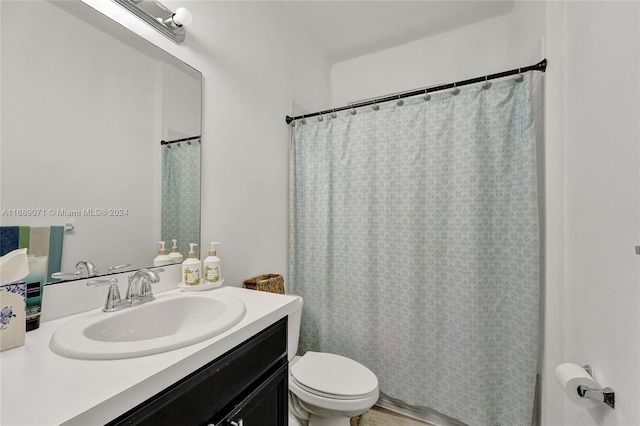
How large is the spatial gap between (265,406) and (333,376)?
589 millimetres

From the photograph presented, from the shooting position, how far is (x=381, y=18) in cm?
198

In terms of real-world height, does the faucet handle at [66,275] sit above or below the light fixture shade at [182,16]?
below

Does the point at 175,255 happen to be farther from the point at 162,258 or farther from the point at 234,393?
the point at 234,393

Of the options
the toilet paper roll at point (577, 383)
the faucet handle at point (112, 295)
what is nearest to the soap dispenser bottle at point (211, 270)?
the faucet handle at point (112, 295)

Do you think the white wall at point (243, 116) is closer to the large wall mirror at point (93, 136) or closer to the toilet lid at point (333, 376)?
the large wall mirror at point (93, 136)

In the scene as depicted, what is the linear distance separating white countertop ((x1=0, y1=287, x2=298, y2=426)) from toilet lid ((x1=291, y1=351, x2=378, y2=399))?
77cm

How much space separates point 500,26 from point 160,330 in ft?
9.18

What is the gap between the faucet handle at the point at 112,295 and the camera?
845mm

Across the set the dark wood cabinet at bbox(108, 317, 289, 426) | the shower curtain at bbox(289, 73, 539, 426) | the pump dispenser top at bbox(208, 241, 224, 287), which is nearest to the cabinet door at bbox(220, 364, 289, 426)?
the dark wood cabinet at bbox(108, 317, 289, 426)

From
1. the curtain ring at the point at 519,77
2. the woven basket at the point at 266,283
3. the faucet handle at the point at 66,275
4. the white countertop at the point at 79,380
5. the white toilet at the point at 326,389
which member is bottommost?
the white toilet at the point at 326,389

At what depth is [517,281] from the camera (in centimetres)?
134

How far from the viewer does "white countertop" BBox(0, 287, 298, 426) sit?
0.41 metres

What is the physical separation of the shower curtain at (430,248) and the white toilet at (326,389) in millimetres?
339

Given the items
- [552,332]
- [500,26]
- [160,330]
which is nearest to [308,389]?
[160,330]
